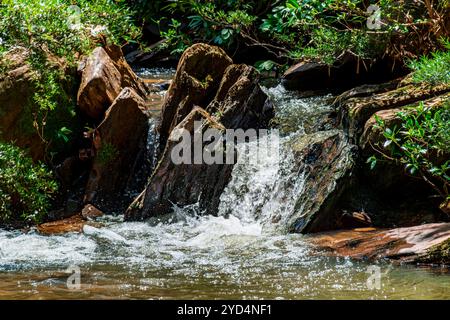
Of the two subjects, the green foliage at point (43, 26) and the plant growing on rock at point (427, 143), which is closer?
the plant growing on rock at point (427, 143)

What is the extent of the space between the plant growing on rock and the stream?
1267 mm

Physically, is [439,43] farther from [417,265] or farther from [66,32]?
[66,32]

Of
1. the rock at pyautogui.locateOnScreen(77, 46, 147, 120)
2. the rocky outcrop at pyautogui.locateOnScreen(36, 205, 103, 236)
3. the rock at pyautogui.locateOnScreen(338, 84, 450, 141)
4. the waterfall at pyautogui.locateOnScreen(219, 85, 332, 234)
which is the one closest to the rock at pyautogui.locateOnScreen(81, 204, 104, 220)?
the rocky outcrop at pyautogui.locateOnScreen(36, 205, 103, 236)

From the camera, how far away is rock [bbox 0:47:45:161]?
874 centimetres

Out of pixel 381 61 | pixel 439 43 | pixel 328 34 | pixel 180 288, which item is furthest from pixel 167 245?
pixel 381 61

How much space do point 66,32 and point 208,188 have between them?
9.01ft

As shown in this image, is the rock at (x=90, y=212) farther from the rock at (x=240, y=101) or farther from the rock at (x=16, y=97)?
the rock at (x=240, y=101)

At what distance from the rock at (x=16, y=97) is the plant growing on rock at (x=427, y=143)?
4.94m

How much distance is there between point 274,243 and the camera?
6770mm

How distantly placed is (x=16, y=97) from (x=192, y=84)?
8.31 feet

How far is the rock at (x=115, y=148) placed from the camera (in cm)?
912

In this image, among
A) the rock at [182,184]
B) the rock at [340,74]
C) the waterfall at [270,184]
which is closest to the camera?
the waterfall at [270,184]

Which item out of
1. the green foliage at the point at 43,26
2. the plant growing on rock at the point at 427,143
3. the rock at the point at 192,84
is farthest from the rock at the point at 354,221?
the green foliage at the point at 43,26

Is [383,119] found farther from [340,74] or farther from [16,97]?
[16,97]
